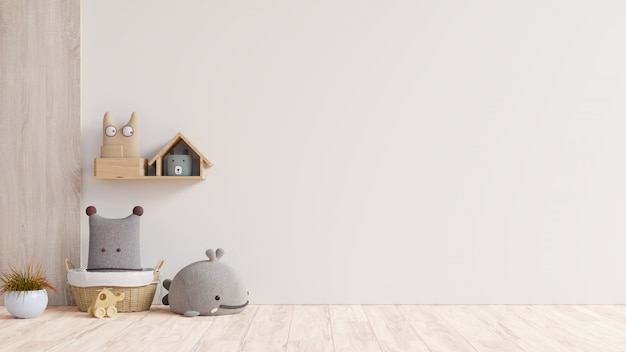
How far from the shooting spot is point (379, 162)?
362 centimetres

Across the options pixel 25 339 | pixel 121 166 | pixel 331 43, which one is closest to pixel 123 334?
pixel 25 339

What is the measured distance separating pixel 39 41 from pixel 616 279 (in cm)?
314

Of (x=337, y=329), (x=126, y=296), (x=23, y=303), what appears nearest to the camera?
(x=337, y=329)

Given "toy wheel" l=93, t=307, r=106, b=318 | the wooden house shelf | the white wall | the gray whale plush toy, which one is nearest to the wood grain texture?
the white wall

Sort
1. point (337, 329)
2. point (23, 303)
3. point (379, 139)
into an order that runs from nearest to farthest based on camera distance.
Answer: point (337, 329)
point (23, 303)
point (379, 139)

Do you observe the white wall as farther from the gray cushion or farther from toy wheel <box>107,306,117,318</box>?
toy wheel <box>107,306,117,318</box>

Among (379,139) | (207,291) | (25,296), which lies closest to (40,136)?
(25,296)

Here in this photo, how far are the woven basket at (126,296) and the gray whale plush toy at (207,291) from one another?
0.40 ft

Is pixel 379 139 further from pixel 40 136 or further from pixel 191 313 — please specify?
A: pixel 40 136

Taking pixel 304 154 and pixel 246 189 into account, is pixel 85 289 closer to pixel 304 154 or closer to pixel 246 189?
pixel 246 189

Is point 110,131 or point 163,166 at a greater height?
point 110,131

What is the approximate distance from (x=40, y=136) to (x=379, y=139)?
1.69 meters

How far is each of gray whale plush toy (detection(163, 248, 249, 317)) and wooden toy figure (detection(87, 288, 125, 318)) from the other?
25 cm

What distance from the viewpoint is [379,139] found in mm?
3623
